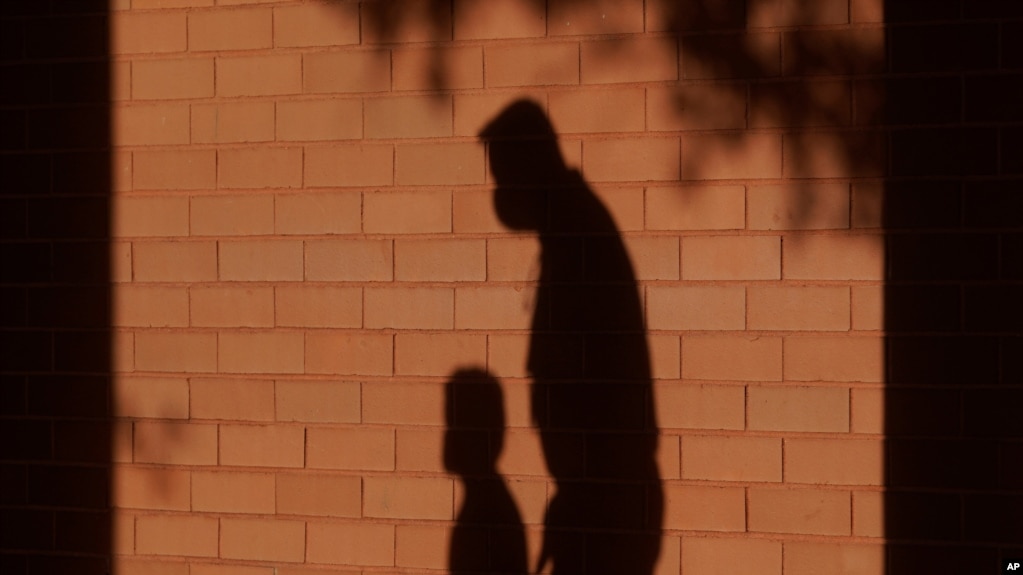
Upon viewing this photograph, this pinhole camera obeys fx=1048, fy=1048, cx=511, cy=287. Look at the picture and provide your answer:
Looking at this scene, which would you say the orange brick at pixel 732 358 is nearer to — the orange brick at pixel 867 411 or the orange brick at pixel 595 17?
the orange brick at pixel 867 411

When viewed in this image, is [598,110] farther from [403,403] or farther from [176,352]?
[176,352]

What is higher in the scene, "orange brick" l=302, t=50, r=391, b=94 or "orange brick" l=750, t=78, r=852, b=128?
"orange brick" l=302, t=50, r=391, b=94

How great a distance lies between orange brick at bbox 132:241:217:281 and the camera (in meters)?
4.25

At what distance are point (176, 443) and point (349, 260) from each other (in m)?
1.04

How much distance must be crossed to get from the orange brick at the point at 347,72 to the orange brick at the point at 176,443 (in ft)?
4.76

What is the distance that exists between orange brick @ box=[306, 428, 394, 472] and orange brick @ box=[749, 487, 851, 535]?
4.64 feet

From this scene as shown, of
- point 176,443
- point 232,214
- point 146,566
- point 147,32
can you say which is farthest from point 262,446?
point 147,32

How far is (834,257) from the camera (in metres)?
3.84

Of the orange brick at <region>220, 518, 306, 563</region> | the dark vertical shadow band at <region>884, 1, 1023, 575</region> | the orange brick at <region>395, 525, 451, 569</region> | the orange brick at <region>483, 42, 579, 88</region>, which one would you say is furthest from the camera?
the orange brick at <region>220, 518, 306, 563</region>

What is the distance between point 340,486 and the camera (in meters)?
4.15

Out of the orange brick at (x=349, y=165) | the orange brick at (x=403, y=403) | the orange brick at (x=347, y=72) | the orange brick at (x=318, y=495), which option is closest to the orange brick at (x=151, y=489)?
the orange brick at (x=318, y=495)

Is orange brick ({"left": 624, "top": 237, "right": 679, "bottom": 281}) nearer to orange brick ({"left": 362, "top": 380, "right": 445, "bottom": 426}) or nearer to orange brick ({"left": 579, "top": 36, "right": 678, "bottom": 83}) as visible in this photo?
orange brick ({"left": 579, "top": 36, "right": 678, "bottom": 83})

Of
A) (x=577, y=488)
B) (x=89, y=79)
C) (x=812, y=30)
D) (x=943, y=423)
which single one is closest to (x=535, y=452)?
(x=577, y=488)

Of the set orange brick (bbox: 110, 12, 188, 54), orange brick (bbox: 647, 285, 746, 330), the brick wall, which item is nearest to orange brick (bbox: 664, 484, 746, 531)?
the brick wall
